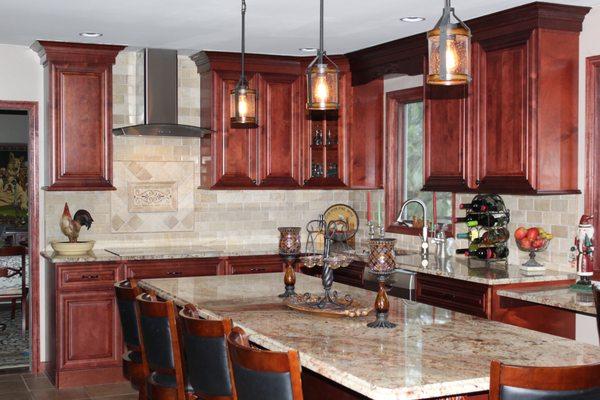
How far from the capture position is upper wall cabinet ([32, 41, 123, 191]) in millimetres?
6512

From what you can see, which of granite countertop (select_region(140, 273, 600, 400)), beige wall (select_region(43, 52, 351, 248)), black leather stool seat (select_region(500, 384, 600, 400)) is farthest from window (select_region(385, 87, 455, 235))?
black leather stool seat (select_region(500, 384, 600, 400))

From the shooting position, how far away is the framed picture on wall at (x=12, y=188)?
1162 centimetres

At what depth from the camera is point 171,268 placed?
6.52 m

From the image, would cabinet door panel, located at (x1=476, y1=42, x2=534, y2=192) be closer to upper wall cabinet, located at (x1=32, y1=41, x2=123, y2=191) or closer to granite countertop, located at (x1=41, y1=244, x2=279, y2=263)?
granite countertop, located at (x1=41, y1=244, x2=279, y2=263)

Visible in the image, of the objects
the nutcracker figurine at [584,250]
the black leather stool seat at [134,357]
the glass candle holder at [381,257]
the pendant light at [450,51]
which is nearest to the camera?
the pendant light at [450,51]

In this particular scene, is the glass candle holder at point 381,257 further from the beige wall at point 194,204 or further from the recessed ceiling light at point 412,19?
the beige wall at point 194,204

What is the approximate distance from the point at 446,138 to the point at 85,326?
3.12 metres

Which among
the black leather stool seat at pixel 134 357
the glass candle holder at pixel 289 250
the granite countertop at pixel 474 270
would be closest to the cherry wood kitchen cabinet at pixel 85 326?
the granite countertop at pixel 474 270

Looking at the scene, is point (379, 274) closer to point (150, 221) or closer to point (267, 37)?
point (267, 37)

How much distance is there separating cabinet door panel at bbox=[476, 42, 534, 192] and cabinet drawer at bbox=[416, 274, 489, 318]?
72 centimetres

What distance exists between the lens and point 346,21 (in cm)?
571

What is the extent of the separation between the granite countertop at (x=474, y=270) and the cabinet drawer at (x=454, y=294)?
49 millimetres

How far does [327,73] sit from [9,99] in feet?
13.1

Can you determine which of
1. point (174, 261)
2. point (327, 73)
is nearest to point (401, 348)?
point (327, 73)
